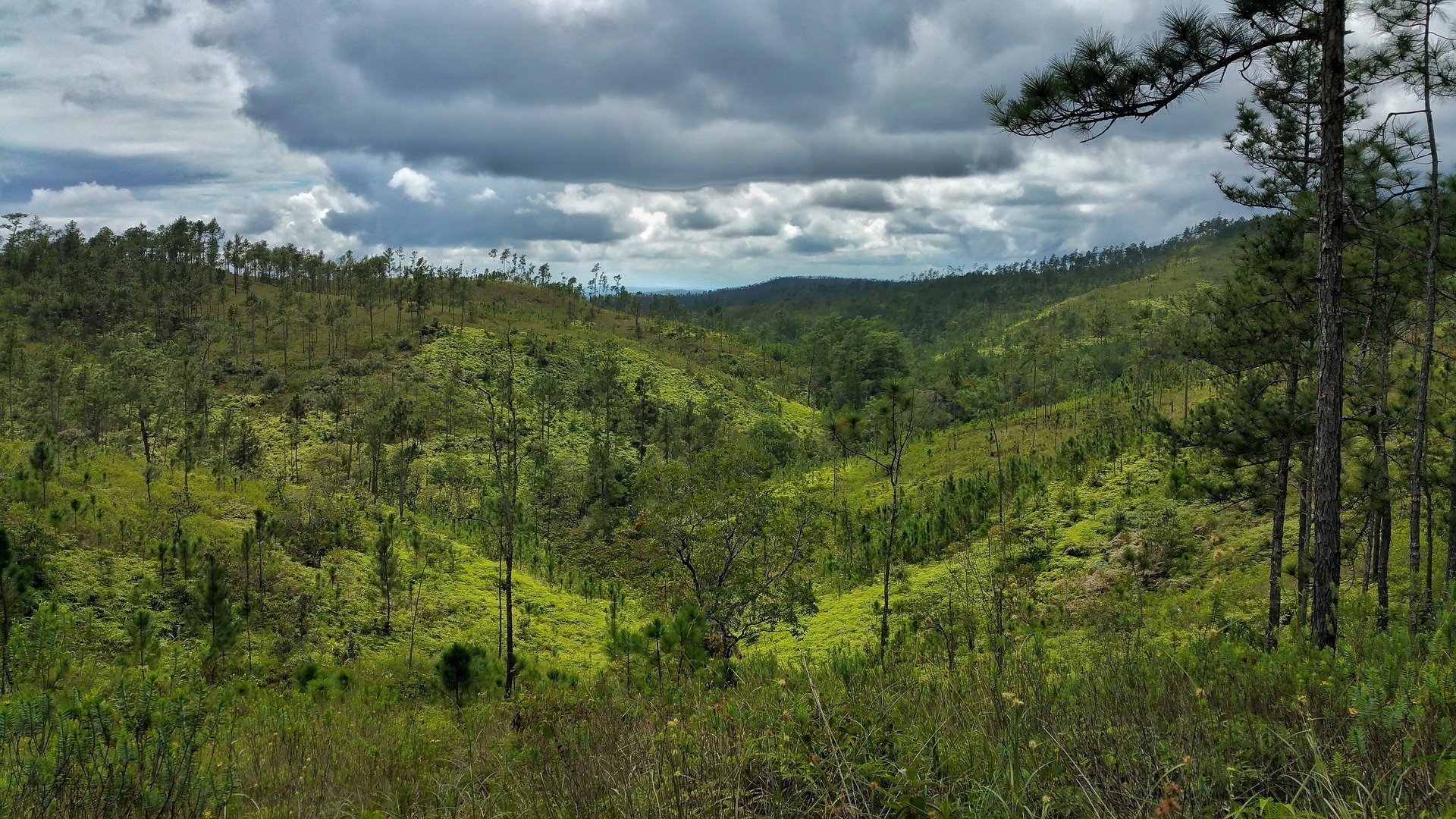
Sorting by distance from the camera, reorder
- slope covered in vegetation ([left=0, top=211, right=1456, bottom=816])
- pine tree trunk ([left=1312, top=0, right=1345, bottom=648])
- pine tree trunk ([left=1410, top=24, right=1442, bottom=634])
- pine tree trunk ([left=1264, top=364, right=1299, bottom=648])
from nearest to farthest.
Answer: slope covered in vegetation ([left=0, top=211, right=1456, bottom=816]) → pine tree trunk ([left=1312, top=0, right=1345, bottom=648]) → pine tree trunk ([left=1410, top=24, right=1442, bottom=634]) → pine tree trunk ([left=1264, top=364, right=1299, bottom=648])

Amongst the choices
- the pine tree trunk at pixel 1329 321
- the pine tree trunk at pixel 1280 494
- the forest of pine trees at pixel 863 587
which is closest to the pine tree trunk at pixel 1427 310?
the forest of pine trees at pixel 863 587

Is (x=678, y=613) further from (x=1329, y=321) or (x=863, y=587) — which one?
(x=863, y=587)

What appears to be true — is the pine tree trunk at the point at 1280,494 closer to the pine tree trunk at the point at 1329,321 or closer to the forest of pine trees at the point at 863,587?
the forest of pine trees at the point at 863,587

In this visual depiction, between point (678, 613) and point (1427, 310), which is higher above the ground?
point (1427, 310)

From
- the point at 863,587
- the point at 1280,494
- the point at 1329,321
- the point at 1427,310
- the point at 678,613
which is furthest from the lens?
the point at 863,587

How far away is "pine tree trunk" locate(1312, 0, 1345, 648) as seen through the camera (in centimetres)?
539

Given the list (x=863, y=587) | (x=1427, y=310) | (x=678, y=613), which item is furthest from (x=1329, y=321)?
(x=863, y=587)

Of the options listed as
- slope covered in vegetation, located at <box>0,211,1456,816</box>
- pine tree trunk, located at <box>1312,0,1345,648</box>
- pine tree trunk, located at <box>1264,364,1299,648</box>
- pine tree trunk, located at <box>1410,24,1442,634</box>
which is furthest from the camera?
pine tree trunk, located at <box>1264,364,1299,648</box>

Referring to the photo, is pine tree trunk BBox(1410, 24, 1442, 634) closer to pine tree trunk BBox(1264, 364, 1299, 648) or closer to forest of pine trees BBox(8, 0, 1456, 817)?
forest of pine trees BBox(8, 0, 1456, 817)

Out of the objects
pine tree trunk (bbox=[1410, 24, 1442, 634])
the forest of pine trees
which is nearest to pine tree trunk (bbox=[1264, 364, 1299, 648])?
the forest of pine trees

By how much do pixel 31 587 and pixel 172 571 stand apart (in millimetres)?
2301

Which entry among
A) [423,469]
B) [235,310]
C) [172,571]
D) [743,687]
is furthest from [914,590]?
[235,310]

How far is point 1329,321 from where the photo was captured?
5.54 m

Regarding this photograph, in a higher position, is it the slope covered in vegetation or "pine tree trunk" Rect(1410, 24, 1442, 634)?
"pine tree trunk" Rect(1410, 24, 1442, 634)
